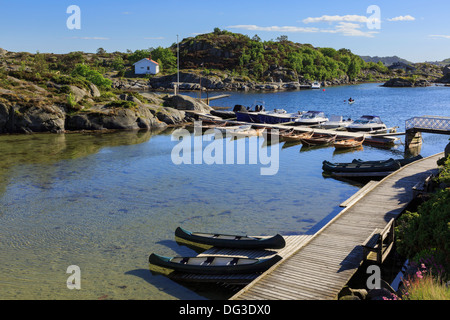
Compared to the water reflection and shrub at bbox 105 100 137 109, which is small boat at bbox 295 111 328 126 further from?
shrub at bbox 105 100 137 109

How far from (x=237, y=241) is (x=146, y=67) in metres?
168

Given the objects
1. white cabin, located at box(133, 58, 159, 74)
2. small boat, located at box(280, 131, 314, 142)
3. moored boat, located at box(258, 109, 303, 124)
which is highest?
white cabin, located at box(133, 58, 159, 74)

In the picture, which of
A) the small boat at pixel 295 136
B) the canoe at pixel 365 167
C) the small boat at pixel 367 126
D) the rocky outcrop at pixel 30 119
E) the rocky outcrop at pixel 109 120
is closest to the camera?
the canoe at pixel 365 167

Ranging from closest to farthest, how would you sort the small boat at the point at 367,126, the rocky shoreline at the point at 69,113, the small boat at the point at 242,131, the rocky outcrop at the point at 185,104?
the small boat at the point at 367,126 → the small boat at the point at 242,131 → the rocky shoreline at the point at 69,113 → the rocky outcrop at the point at 185,104

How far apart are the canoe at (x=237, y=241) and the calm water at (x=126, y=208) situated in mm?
812

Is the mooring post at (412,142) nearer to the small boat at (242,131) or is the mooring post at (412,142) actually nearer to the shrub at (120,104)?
the small boat at (242,131)

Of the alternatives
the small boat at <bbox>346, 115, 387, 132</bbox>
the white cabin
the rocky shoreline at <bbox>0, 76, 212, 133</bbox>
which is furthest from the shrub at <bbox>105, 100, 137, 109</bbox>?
the white cabin

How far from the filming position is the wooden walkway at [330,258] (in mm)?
13048

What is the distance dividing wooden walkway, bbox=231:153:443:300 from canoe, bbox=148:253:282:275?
2.20 feet

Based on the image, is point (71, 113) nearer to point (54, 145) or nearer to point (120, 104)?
point (120, 104)

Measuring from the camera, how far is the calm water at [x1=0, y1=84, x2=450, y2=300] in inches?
636

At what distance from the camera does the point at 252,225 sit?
2172 centimetres

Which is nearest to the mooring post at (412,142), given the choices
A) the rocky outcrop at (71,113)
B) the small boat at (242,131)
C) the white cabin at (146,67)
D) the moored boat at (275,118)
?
the small boat at (242,131)
